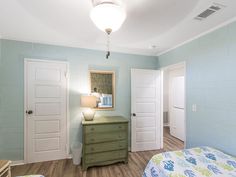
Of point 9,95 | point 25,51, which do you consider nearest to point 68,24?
point 25,51

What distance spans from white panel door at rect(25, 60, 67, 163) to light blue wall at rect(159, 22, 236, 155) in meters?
2.50

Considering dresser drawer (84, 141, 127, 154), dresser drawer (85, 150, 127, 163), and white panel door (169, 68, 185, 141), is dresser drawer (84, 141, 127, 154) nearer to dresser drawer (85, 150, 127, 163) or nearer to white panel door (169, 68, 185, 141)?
dresser drawer (85, 150, 127, 163)

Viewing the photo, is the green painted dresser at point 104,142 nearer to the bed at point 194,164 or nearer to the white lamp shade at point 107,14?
the bed at point 194,164

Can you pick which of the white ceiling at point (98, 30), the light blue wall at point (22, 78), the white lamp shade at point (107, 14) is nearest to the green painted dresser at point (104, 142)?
the light blue wall at point (22, 78)

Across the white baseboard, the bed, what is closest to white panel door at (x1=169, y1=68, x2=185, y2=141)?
the bed

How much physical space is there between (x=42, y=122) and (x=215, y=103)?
3104 millimetres

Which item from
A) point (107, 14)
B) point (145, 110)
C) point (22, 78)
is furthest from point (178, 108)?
point (22, 78)

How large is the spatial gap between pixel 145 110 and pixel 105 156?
4.57 feet

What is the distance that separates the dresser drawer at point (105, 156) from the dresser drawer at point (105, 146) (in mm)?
75

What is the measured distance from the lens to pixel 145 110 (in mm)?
3354

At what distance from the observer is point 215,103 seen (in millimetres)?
2100

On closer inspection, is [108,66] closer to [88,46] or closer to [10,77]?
[88,46]

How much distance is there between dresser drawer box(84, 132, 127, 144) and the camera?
8.21 ft

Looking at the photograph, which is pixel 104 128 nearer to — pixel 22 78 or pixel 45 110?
pixel 45 110
